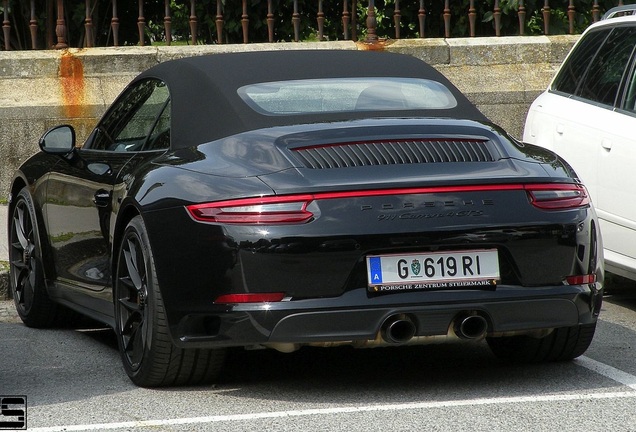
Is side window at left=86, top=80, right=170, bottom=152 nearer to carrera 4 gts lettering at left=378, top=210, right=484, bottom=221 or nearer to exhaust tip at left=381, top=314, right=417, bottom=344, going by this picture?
carrera 4 gts lettering at left=378, top=210, right=484, bottom=221

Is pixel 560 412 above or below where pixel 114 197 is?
below

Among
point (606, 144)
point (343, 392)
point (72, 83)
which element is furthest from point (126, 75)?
point (343, 392)

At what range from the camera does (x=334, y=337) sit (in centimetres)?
516

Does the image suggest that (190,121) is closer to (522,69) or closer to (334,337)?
(334,337)

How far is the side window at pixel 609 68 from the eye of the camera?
7.85m

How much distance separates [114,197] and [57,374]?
0.85 m

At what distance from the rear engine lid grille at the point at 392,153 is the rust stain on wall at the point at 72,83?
6594 millimetres

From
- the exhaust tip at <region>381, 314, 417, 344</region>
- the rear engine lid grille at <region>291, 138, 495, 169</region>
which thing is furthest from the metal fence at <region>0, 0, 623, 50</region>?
the exhaust tip at <region>381, 314, 417, 344</region>

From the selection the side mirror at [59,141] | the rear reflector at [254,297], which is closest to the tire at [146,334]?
the rear reflector at [254,297]

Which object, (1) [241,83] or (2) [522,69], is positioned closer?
(1) [241,83]

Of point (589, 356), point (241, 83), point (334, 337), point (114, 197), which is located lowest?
point (589, 356)

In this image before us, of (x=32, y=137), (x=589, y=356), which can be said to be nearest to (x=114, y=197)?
(x=589, y=356)

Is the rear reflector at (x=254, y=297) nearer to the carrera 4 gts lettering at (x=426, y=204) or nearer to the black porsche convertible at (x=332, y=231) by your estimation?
the black porsche convertible at (x=332, y=231)

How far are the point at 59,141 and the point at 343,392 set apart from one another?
2.24m
